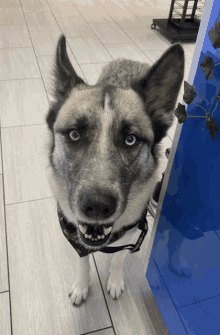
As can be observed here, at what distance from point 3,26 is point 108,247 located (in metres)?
4.56

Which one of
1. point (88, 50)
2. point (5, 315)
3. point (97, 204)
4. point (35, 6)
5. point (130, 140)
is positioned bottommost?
point (5, 315)

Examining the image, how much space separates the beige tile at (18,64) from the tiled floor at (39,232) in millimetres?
13

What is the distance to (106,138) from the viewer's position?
1011 mm

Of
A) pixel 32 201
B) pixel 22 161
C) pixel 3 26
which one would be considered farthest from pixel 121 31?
pixel 32 201

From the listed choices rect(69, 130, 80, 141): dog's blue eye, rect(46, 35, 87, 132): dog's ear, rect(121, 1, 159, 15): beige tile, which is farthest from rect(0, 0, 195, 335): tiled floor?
rect(121, 1, 159, 15): beige tile

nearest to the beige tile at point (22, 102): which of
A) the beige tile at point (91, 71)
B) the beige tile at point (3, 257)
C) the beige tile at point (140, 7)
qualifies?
the beige tile at point (91, 71)

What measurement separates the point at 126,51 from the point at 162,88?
124 inches

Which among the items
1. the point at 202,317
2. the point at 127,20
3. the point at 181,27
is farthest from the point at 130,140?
the point at 127,20

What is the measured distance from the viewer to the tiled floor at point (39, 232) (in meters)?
1.47

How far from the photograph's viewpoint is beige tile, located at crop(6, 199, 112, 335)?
1451mm

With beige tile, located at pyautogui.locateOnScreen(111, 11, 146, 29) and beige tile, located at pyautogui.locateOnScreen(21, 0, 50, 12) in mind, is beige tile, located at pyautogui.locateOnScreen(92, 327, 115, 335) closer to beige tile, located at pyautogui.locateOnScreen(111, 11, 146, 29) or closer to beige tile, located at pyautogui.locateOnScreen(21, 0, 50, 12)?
beige tile, located at pyautogui.locateOnScreen(111, 11, 146, 29)

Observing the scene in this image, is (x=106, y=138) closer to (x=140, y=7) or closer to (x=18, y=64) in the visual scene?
(x=18, y=64)

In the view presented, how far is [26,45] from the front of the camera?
3.88m

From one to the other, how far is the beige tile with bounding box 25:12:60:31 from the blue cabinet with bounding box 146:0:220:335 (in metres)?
4.30
